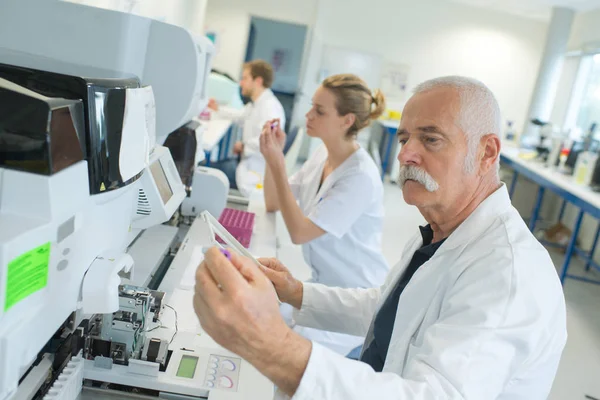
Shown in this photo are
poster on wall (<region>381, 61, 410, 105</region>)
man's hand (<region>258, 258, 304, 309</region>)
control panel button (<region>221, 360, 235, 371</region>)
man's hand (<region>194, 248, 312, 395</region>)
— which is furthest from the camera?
poster on wall (<region>381, 61, 410, 105</region>)

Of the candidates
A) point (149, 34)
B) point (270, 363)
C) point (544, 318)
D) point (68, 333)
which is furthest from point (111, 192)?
point (544, 318)

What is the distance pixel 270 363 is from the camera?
807mm

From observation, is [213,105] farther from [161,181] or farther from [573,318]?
[161,181]

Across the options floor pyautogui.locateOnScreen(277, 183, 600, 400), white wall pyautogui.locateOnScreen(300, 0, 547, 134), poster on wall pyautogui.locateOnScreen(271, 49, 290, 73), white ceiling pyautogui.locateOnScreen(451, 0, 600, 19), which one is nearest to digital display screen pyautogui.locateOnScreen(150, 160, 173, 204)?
floor pyautogui.locateOnScreen(277, 183, 600, 400)

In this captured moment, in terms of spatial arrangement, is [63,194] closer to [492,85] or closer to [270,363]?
[270,363]

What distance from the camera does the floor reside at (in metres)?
2.85

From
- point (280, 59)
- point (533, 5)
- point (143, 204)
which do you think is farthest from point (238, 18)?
point (143, 204)

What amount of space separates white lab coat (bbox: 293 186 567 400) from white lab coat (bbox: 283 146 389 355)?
0.90 metres

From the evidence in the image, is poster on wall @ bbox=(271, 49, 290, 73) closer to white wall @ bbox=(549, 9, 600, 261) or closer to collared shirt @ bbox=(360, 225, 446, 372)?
white wall @ bbox=(549, 9, 600, 261)

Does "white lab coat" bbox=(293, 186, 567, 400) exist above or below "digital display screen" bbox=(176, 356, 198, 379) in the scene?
above

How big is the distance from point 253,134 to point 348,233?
2842mm

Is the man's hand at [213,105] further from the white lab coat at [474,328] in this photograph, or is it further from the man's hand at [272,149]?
the white lab coat at [474,328]

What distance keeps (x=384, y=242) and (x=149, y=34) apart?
3.74 meters

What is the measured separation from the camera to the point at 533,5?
7.55 metres
